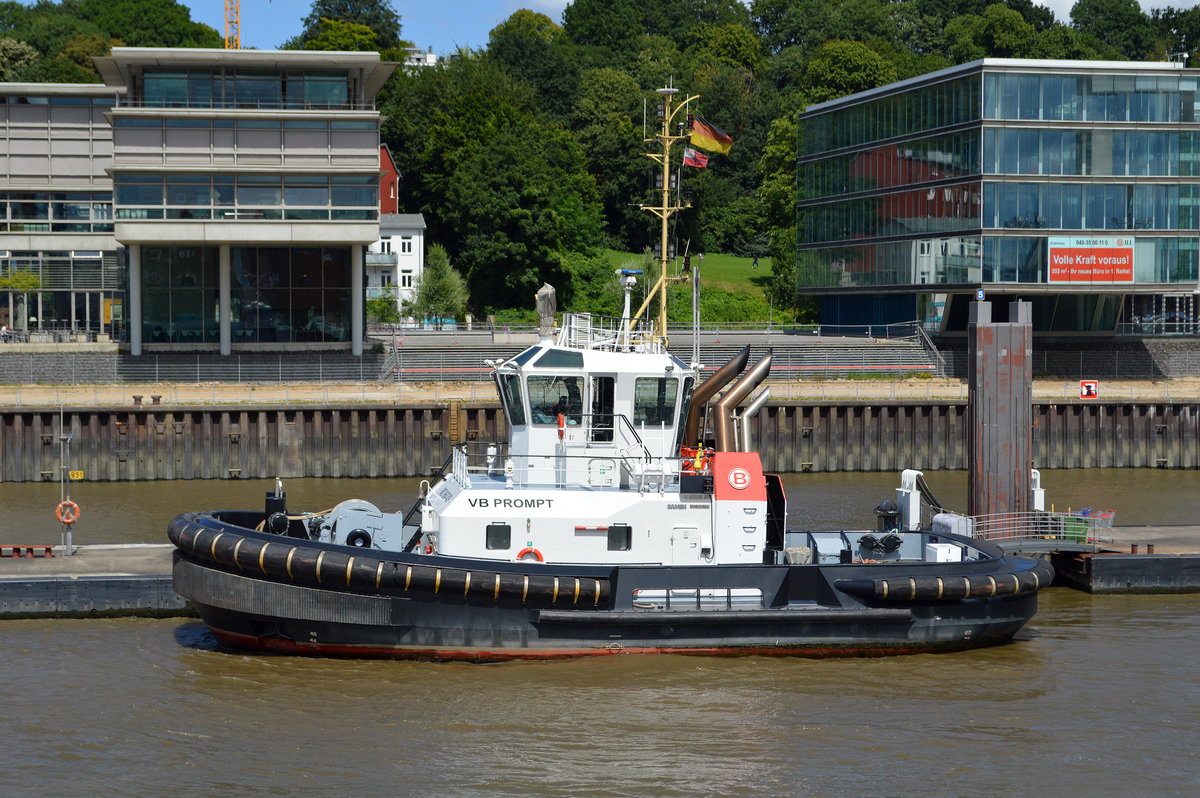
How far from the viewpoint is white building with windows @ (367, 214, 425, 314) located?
6269 cm

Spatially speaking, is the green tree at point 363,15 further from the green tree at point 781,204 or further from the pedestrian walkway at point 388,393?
the pedestrian walkway at point 388,393

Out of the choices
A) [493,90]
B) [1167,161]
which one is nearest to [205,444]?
[1167,161]

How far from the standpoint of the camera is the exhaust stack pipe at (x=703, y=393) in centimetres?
1889

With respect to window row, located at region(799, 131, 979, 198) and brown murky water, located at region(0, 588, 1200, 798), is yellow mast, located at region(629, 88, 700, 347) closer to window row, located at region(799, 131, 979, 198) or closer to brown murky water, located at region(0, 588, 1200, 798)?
brown murky water, located at region(0, 588, 1200, 798)

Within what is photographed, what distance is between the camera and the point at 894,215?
47.8 m

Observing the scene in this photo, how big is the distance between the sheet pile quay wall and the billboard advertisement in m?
8.00

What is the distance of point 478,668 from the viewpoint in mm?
16812

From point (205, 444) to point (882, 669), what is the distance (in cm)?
2035

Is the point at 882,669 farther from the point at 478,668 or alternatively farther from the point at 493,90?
the point at 493,90

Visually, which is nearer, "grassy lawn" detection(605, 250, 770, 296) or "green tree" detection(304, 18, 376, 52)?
"grassy lawn" detection(605, 250, 770, 296)

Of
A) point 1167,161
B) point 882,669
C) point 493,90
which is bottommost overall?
point 882,669

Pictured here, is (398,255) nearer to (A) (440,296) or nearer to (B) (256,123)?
(A) (440,296)

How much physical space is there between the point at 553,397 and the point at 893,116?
33010 millimetres

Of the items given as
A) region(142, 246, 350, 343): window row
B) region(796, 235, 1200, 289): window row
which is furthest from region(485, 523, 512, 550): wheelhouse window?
region(796, 235, 1200, 289): window row
